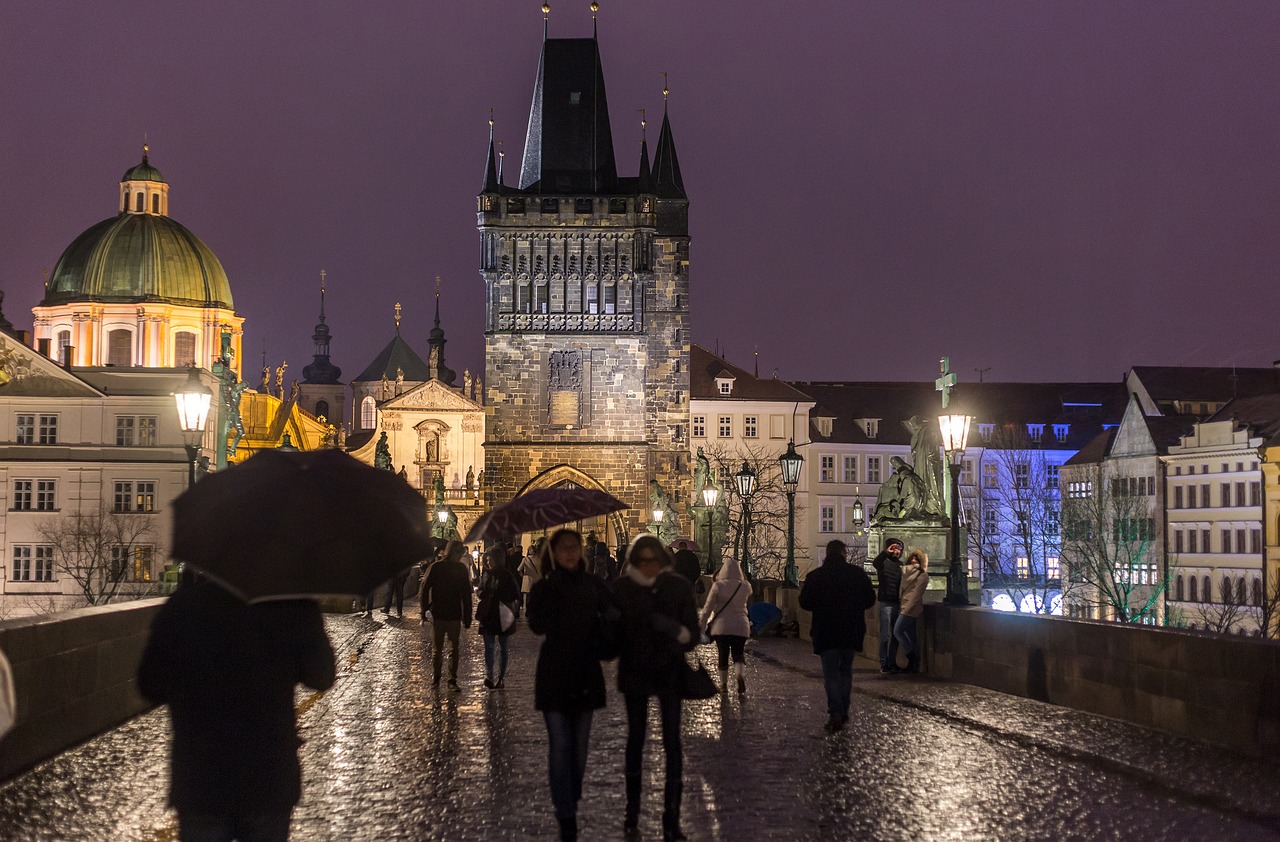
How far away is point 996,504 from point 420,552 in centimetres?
8159

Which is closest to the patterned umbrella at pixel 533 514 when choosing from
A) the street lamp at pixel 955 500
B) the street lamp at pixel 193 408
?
the street lamp at pixel 193 408

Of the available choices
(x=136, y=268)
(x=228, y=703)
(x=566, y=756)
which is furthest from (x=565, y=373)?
(x=228, y=703)

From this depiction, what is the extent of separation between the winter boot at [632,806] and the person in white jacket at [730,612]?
7068mm

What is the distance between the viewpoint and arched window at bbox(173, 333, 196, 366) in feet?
308

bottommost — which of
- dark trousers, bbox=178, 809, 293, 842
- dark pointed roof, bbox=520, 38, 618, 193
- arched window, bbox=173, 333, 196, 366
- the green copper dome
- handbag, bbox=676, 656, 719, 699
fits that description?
dark trousers, bbox=178, 809, 293, 842

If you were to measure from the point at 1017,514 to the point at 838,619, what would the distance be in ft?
203

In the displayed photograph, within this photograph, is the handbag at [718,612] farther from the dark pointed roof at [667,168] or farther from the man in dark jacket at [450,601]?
the dark pointed roof at [667,168]

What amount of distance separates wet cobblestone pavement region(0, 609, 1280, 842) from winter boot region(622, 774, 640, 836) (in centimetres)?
8

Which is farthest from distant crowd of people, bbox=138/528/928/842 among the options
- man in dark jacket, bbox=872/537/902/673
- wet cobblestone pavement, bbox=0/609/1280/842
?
man in dark jacket, bbox=872/537/902/673

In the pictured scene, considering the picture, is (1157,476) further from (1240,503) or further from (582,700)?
(582,700)

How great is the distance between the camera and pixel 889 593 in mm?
20109

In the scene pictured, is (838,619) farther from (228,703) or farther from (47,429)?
(47,429)

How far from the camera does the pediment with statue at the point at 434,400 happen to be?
9250cm

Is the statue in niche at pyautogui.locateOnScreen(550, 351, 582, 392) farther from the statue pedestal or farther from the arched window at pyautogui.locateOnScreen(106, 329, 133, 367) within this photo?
the statue pedestal
